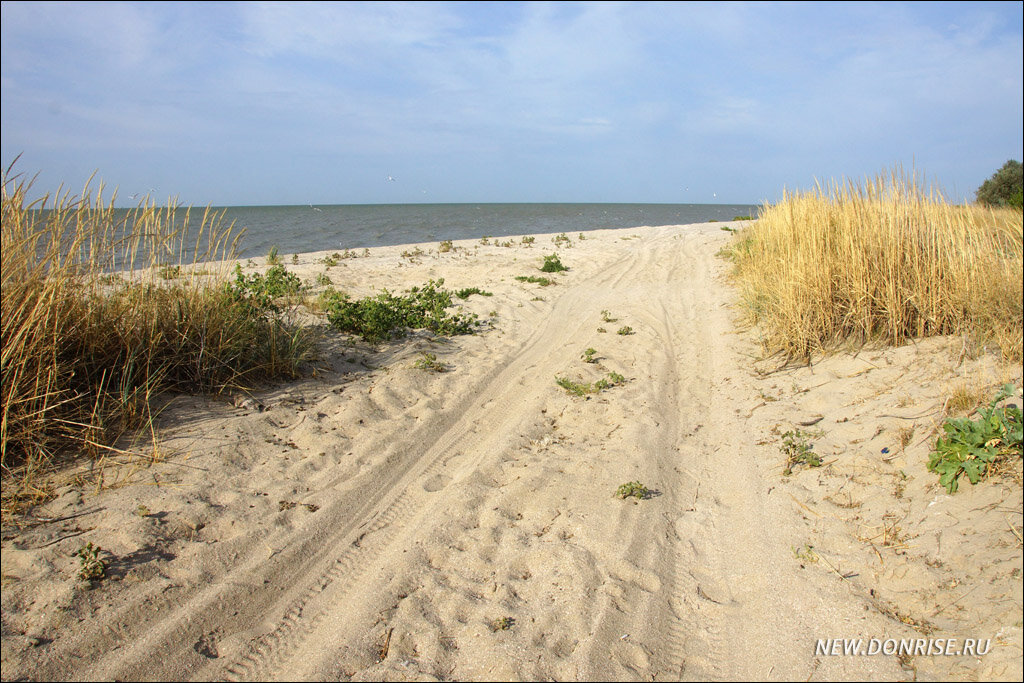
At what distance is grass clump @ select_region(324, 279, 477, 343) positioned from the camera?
6484mm

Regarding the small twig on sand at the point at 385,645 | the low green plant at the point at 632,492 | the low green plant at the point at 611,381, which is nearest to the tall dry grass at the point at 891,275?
the low green plant at the point at 611,381

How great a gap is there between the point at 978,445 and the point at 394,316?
537 centimetres

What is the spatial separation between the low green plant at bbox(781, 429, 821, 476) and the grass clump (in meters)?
3.85

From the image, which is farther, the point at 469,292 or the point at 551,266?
the point at 551,266

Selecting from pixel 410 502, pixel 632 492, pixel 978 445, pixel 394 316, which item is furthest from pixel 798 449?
pixel 394 316

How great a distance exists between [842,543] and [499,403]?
9.67 ft

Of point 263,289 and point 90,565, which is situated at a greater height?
point 263,289

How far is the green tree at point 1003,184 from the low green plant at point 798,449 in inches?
698

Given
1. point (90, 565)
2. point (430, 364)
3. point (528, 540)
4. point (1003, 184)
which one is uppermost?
point (1003, 184)

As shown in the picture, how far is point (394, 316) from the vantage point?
6848mm

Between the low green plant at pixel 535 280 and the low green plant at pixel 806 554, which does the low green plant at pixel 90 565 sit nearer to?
the low green plant at pixel 806 554

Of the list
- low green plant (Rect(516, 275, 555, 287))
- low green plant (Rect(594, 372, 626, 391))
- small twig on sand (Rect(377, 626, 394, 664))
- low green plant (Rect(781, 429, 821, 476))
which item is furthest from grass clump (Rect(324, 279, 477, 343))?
small twig on sand (Rect(377, 626, 394, 664))

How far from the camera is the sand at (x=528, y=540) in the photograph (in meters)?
2.55

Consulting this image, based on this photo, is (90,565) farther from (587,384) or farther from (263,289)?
(587,384)
